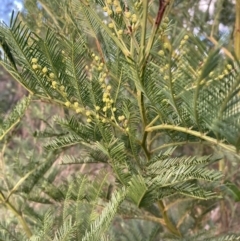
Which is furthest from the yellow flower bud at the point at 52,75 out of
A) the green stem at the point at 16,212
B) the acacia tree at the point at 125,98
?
the green stem at the point at 16,212

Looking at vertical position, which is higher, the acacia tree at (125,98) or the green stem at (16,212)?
the acacia tree at (125,98)

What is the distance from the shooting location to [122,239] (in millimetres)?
663

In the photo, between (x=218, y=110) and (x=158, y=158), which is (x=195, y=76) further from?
Result: (x=158, y=158)

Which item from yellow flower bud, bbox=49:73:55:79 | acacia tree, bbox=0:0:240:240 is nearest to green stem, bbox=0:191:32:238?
acacia tree, bbox=0:0:240:240

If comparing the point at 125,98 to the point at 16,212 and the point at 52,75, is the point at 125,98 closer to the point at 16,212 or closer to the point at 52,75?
the point at 52,75

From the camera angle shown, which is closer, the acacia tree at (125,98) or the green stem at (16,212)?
the acacia tree at (125,98)

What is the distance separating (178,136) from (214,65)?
204 mm

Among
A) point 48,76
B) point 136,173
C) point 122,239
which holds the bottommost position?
point 122,239

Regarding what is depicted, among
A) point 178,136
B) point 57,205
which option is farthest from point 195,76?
point 57,205

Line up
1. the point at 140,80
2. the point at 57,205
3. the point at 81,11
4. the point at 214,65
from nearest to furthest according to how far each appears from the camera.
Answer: the point at 214,65 → the point at 140,80 → the point at 81,11 → the point at 57,205

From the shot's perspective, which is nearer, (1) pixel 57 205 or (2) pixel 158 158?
(2) pixel 158 158

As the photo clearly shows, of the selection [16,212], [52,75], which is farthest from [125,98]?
[16,212]

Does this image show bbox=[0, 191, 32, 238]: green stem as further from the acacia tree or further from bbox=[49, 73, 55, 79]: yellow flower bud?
bbox=[49, 73, 55, 79]: yellow flower bud

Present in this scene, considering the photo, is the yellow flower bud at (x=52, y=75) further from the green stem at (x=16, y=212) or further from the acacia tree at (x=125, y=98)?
the green stem at (x=16, y=212)
